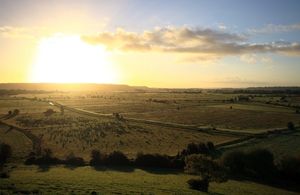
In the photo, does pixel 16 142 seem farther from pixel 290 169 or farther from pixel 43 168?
pixel 290 169

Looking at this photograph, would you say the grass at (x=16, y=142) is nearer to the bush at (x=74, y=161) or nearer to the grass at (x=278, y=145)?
the bush at (x=74, y=161)

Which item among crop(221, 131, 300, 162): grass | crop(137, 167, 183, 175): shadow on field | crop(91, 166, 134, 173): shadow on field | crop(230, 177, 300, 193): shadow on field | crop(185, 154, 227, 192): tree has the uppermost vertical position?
crop(185, 154, 227, 192): tree

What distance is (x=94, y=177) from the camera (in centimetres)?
4803

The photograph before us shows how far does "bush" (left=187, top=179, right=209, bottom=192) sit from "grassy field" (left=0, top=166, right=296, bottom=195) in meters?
0.86

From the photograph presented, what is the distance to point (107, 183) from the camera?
1721 inches

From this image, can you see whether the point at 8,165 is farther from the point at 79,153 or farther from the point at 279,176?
the point at 279,176

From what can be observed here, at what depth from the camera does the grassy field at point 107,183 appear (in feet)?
125

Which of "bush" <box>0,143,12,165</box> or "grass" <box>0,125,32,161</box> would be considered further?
"grass" <box>0,125,32,161</box>

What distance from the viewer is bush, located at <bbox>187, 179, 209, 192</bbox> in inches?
1829

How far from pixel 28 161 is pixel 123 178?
18.0 m

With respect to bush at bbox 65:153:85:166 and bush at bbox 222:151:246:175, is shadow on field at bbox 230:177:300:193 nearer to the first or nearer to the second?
bush at bbox 222:151:246:175

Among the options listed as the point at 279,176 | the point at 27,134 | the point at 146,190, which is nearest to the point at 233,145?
the point at 279,176

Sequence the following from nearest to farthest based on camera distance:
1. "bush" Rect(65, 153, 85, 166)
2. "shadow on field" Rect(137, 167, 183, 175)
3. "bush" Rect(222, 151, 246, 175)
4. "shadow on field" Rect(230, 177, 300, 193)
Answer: "shadow on field" Rect(230, 177, 300, 193) < "shadow on field" Rect(137, 167, 183, 175) < "bush" Rect(222, 151, 246, 175) < "bush" Rect(65, 153, 85, 166)

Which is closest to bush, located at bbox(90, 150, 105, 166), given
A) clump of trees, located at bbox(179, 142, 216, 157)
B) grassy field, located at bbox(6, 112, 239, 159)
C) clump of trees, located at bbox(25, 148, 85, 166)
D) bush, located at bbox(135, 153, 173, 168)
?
clump of trees, located at bbox(25, 148, 85, 166)
